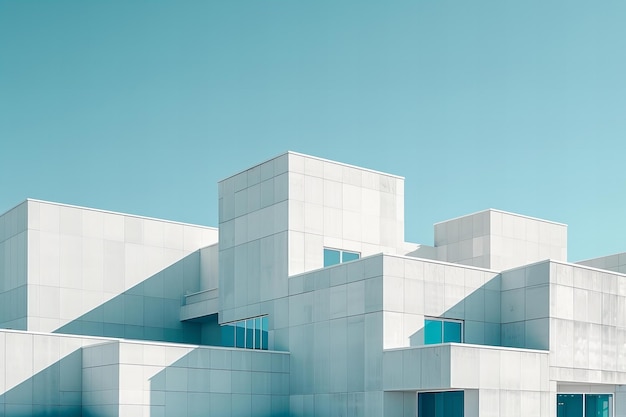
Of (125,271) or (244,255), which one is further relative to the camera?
(125,271)

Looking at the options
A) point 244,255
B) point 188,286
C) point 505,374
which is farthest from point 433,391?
point 188,286

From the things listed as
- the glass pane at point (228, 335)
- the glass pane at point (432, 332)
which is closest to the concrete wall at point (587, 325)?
the glass pane at point (432, 332)

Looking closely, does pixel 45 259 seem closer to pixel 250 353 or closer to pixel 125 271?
pixel 125 271

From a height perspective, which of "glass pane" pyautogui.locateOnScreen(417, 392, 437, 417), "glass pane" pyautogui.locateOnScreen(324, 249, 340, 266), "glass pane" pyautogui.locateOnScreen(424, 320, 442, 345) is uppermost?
"glass pane" pyautogui.locateOnScreen(324, 249, 340, 266)

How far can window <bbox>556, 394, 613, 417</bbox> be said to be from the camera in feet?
147

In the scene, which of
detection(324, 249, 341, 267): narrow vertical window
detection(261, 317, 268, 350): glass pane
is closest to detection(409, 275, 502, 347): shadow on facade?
detection(324, 249, 341, 267): narrow vertical window

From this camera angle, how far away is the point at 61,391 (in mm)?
42719

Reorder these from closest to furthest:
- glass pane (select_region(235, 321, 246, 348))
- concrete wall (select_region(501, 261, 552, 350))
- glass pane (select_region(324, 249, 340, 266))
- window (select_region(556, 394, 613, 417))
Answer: concrete wall (select_region(501, 261, 552, 350)) < window (select_region(556, 394, 613, 417)) < glass pane (select_region(324, 249, 340, 266)) < glass pane (select_region(235, 321, 246, 348))

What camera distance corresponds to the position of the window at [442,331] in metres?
42.8

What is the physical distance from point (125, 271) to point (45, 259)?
528 centimetres

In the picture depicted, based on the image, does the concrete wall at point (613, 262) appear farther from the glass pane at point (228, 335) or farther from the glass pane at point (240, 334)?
the glass pane at point (228, 335)

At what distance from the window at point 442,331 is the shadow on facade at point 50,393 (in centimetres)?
1695

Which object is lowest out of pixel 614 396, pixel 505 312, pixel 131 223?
pixel 614 396

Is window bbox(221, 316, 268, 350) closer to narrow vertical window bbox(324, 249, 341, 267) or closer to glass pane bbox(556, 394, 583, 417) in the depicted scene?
narrow vertical window bbox(324, 249, 341, 267)
